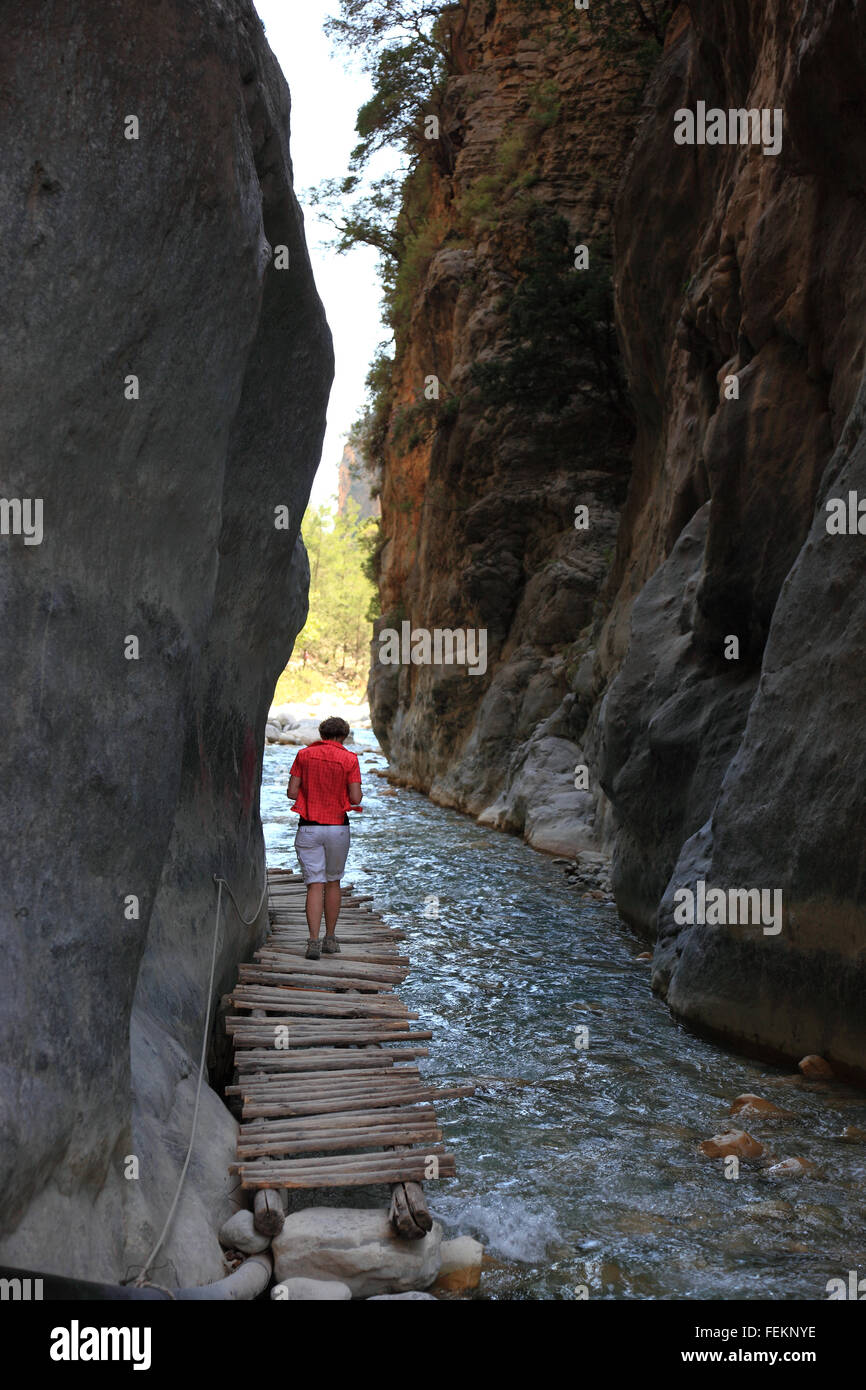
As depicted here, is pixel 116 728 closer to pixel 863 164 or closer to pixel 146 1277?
pixel 146 1277

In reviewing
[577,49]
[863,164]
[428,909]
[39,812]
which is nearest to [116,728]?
[39,812]

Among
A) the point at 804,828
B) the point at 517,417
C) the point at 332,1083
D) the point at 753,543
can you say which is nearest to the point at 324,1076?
the point at 332,1083

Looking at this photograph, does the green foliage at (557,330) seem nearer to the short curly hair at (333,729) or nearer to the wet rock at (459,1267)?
the short curly hair at (333,729)

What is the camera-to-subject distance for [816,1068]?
712cm

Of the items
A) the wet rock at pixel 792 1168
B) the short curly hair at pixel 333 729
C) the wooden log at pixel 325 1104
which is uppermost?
Answer: the short curly hair at pixel 333 729

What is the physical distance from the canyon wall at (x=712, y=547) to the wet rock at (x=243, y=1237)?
12.9 ft

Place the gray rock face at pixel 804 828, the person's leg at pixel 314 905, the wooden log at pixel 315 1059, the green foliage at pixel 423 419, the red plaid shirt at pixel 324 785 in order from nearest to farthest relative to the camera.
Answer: the wooden log at pixel 315 1059 < the gray rock face at pixel 804 828 < the red plaid shirt at pixel 324 785 < the person's leg at pixel 314 905 < the green foliage at pixel 423 419

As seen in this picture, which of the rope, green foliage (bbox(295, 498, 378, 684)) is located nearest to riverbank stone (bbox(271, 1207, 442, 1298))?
the rope

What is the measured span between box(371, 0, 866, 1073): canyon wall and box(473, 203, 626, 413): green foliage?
0.73m

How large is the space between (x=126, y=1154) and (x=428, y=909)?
30.2 feet

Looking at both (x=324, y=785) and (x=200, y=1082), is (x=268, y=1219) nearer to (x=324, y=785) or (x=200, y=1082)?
(x=200, y=1082)

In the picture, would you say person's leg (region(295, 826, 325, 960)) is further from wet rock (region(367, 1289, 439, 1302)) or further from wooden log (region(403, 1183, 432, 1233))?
wet rock (region(367, 1289, 439, 1302))

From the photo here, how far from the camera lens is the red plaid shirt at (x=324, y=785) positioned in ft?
26.2

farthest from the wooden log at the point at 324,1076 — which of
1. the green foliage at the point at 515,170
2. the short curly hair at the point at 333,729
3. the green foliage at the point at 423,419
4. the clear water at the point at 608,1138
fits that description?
the green foliage at the point at 423,419
